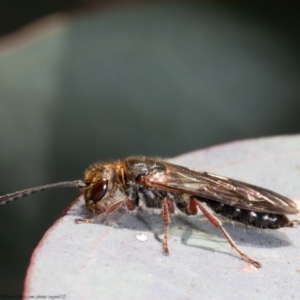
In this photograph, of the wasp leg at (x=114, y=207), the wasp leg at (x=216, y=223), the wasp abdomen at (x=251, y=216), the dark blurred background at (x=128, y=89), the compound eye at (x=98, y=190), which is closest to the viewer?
the wasp leg at (x=216, y=223)

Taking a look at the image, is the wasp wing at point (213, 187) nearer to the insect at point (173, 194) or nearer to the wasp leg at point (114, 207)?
the insect at point (173, 194)

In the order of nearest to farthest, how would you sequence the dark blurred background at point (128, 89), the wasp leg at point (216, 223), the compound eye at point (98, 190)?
the wasp leg at point (216, 223), the compound eye at point (98, 190), the dark blurred background at point (128, 89)

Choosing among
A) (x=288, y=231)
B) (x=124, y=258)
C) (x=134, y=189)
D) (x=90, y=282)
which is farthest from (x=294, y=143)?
(x=90, y=282)

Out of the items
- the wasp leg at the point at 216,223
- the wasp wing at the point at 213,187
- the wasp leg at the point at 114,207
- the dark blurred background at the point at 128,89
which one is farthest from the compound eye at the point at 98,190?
the dark blurred background at the point at 128,89

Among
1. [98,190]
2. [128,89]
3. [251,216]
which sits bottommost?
[251,216]

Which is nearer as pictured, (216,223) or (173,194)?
(216,223)

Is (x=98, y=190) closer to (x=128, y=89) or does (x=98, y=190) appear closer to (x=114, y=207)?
(x=114, y=207)

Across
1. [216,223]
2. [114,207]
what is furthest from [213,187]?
[114,207]

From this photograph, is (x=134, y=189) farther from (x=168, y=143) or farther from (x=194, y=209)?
(x=168, y=143)
